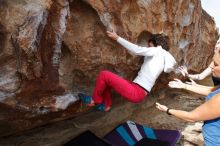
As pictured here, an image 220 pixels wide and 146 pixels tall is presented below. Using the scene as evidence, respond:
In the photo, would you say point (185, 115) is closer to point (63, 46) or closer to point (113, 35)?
point (113, 35)

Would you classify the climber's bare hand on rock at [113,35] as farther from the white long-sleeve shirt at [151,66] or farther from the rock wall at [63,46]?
the white long-sleeve shirt at [151,66]

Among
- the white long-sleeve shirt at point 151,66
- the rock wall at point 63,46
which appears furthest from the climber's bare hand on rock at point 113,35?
the white long-sleeve shirt at point 151,66

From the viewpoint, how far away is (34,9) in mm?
4242

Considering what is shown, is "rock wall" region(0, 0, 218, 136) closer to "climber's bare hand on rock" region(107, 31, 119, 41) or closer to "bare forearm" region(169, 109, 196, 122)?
"climber's bare hand on rock" region(107, 31, 119, 41)

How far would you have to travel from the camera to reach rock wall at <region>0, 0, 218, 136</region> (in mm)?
4203

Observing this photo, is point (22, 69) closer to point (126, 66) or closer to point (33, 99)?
point (33, 99)

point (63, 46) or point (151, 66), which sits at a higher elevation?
point (63, 46)

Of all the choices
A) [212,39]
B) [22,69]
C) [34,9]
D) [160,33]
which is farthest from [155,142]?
[212,39]

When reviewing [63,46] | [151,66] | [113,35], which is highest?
[113,35]

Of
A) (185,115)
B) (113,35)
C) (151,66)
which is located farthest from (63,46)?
(185,115)

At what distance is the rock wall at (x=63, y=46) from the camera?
4203 mm

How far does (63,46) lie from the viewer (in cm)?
538

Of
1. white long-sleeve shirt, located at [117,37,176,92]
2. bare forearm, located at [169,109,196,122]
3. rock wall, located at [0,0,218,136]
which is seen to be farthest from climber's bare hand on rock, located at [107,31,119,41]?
bare forearm, located at [169,109,196,122]

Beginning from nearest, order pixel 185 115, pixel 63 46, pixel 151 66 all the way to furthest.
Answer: pixel 185 115 → pixel 63 46 → pixel 151 66
